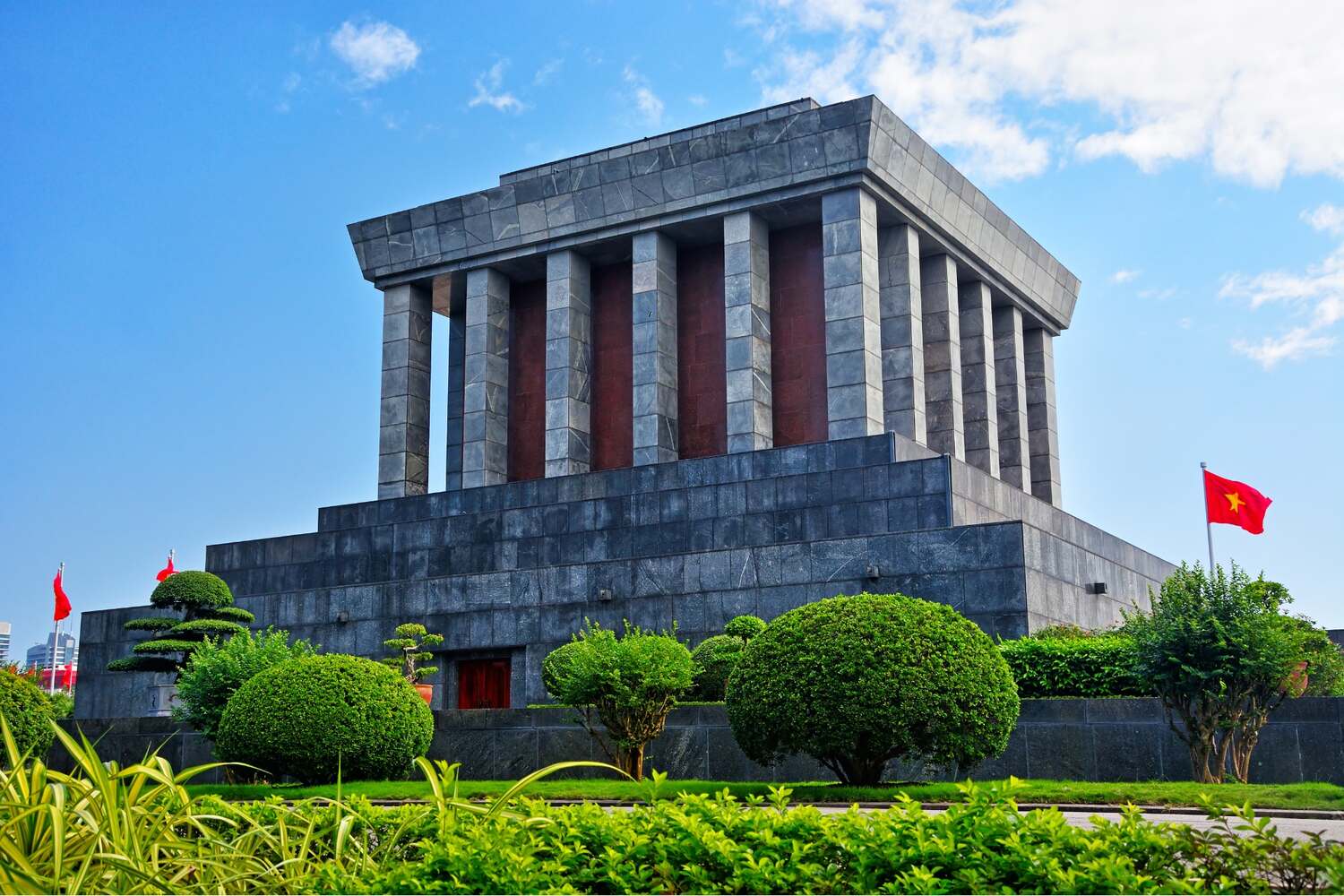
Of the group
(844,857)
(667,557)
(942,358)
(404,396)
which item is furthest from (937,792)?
(404,396)

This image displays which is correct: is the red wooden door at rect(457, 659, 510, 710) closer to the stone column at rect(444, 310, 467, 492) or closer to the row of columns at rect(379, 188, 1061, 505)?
the row of columns at rect(379, 188, 1061, 505)

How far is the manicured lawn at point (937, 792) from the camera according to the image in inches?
500

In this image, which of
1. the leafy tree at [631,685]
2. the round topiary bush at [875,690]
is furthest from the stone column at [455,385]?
the round topiary bush at [875,690]

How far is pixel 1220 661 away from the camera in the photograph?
15.3 metres

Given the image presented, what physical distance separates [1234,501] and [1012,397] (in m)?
8.42

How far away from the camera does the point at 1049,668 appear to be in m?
18.0

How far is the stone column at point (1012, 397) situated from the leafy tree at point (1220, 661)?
1769 centimetres

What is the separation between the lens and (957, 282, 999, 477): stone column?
106 feet

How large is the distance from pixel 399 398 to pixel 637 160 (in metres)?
7.71

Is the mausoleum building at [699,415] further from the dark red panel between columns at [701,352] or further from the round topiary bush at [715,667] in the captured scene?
the round topiary bush at [715,667]

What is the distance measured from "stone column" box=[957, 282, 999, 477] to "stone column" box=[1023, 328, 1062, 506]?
2.39 meters

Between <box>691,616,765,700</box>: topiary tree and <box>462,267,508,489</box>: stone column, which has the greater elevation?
<box>462,267,508,489</box>: stone column

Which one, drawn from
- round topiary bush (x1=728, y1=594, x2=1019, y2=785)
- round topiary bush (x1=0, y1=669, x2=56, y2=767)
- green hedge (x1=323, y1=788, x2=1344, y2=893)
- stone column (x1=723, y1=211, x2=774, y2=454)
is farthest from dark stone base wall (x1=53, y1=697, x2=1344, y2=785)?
stone column (x1=723, y1=211, x2=774, y2=454)

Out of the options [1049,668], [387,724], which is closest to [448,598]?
[387,724]
